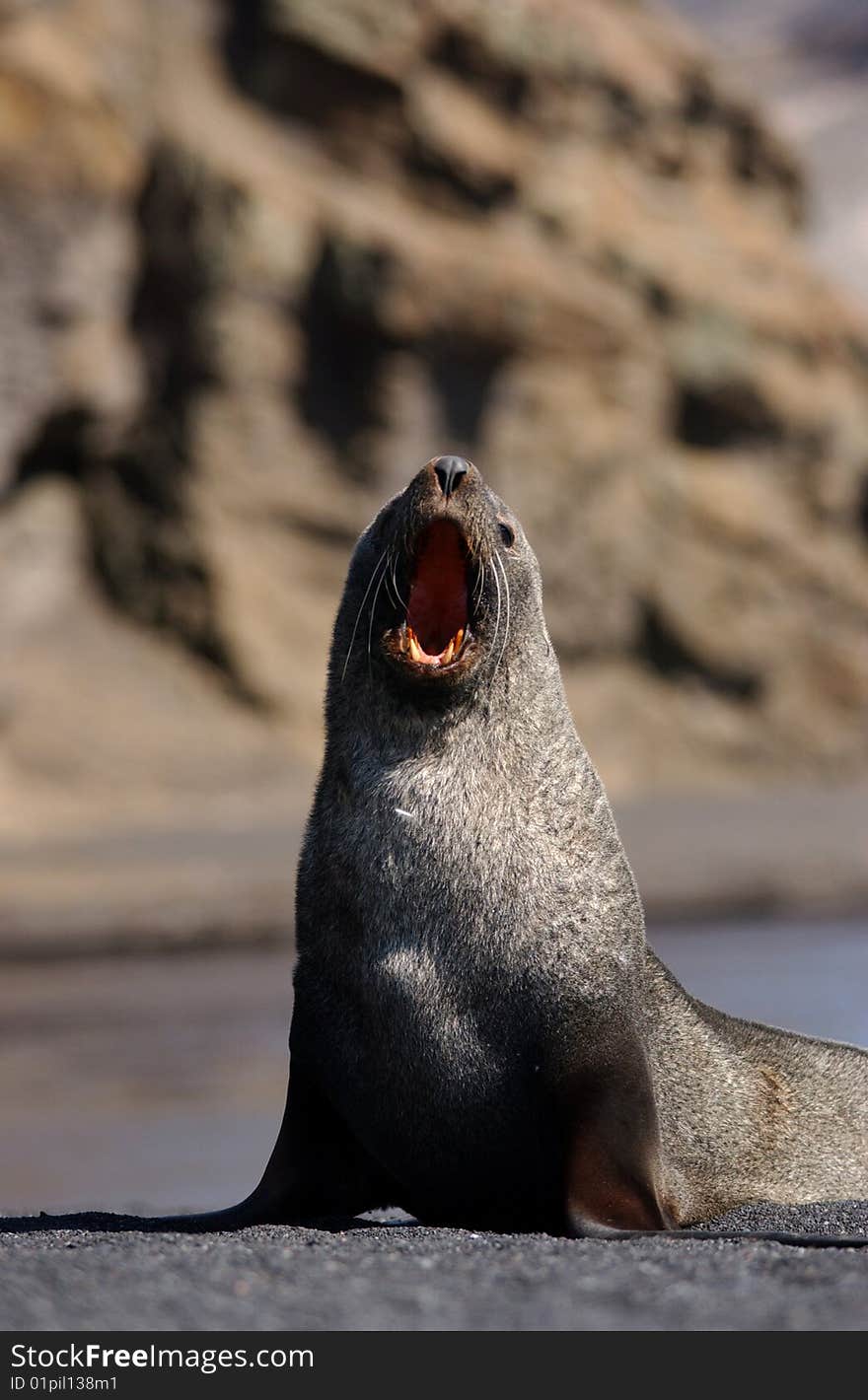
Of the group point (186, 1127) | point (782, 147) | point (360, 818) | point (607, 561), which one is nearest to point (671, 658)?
point (607, 561)

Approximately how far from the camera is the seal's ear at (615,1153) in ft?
14.0

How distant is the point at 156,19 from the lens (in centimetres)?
2962

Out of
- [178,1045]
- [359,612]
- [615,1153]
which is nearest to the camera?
[615,1153]

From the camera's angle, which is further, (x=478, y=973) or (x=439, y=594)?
(x=439, y=594)

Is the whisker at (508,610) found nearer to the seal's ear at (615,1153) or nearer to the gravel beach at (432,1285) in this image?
the seal's ear at (615,1153)

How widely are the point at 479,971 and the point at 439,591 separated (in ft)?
3.62

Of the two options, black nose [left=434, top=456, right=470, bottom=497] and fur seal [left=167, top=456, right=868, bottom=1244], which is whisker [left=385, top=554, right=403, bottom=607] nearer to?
fur seal [left=167, top=456, right=868, bottom=1244]

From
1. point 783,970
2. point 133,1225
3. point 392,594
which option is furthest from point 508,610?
point 783,970

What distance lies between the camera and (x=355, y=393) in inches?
1171

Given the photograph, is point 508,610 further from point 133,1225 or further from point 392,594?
point 133,1225

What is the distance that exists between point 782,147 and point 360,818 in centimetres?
3537

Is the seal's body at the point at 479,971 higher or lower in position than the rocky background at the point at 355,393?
lower

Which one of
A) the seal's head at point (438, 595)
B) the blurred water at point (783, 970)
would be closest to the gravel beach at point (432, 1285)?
the seal's head at point (438, 595)

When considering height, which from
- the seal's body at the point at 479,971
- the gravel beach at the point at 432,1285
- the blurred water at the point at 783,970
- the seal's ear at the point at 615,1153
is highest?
the blurred water at the point at 783,970
